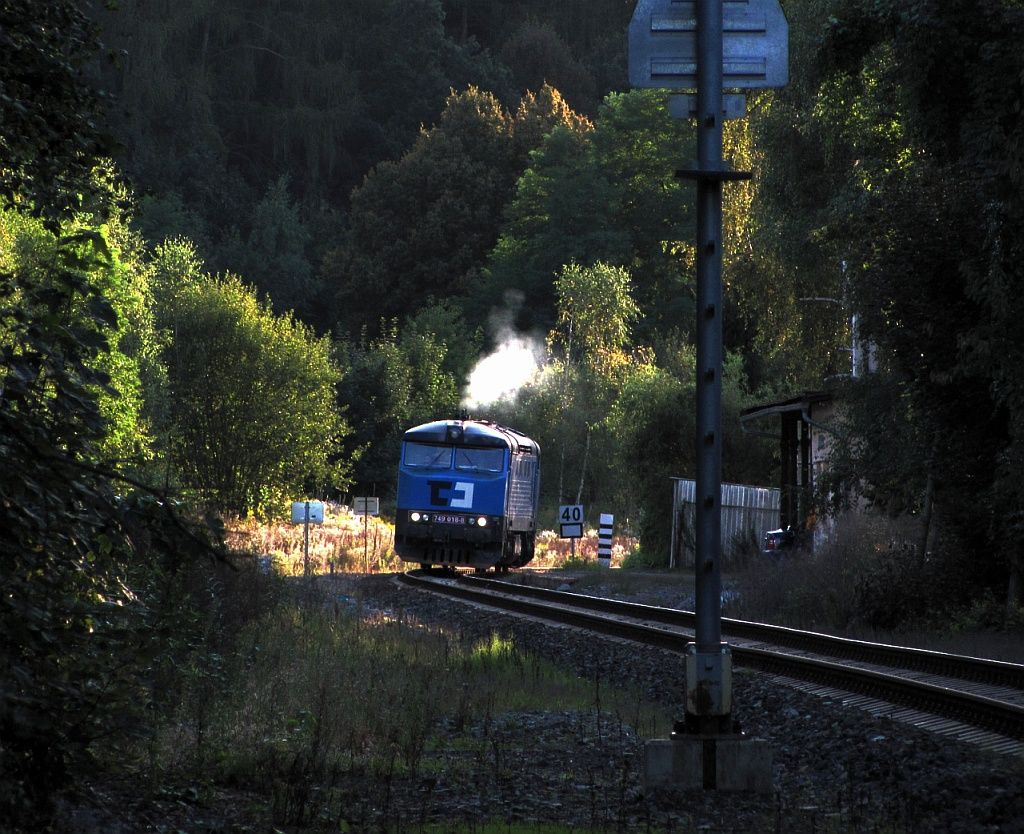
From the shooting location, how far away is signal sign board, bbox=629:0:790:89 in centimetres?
830

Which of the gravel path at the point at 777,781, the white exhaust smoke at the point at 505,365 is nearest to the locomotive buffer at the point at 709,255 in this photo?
the gravel path at the point at 777,781

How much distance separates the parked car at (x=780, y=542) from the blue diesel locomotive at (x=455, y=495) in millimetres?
5241

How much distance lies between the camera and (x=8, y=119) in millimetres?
6137

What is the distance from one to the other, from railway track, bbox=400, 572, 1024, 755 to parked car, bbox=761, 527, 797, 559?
788 cm

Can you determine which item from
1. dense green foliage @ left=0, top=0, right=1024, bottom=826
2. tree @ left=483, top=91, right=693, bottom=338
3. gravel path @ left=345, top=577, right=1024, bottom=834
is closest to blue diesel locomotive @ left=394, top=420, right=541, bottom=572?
dense green foliage @ left=0, top=0, right=1024, bottom=826

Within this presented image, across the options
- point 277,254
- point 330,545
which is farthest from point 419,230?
point 330,545

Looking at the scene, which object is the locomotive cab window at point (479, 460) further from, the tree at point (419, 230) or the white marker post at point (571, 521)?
the tree at point (419, 230)

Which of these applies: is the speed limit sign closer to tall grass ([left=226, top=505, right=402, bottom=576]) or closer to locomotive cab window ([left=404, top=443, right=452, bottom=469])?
tall grass ([left=226, top=505, right=402, bottom=576])

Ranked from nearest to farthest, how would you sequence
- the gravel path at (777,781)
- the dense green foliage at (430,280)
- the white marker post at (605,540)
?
the dense green foliage at (430,280) → the gravel path at (777,781) → the white marker post at (605,540)

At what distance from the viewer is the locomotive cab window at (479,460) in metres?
30.0

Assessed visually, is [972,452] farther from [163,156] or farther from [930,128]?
[163,156]

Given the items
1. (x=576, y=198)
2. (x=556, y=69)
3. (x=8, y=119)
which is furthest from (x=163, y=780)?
(x=556, y=69)

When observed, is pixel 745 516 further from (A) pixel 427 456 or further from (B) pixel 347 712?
(B) pixel 347 712

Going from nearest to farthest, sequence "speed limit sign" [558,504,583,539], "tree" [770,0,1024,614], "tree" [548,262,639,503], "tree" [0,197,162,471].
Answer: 1. "tree" [770,0,1024,614]
2. "tree" [0,197,162,471]
3. "speed limit sign" [558,504,583,539]
4. "tree" [548,262,639,503]
